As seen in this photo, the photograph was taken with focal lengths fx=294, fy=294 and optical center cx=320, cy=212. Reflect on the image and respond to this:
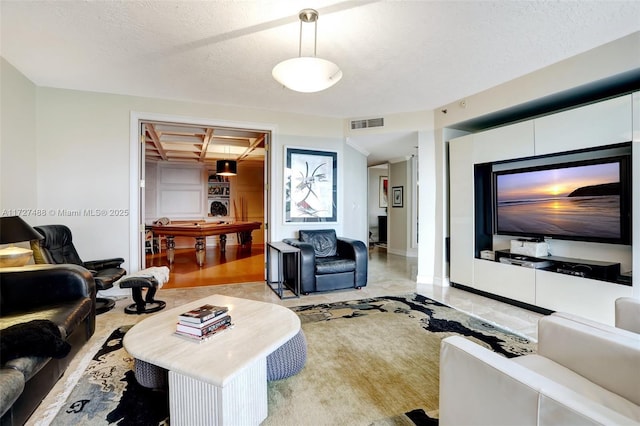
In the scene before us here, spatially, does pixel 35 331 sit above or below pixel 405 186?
below

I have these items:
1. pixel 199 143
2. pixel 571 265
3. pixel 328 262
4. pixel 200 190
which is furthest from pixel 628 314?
pixel 200 190

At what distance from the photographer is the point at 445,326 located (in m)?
2.85

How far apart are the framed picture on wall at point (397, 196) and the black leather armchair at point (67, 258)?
5.91 metres

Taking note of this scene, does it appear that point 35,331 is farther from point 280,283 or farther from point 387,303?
point 387,303

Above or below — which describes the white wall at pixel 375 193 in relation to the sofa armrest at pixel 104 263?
above

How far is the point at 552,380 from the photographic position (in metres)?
1.21

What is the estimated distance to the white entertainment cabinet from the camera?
2.69m

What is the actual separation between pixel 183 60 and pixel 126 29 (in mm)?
575

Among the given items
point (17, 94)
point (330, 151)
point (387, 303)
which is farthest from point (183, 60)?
point (387, 303)

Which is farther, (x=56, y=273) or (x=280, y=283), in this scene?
(x=280, y=283)

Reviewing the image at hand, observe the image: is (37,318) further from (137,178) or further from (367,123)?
(367,123)

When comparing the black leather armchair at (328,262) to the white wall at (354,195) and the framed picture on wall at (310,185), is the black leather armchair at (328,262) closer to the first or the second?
the framed picture on wall at (310,185)

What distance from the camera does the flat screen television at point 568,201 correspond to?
273cm

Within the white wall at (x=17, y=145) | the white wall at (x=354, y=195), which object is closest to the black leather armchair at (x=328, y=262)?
the white wall at (x=354, y=195)
